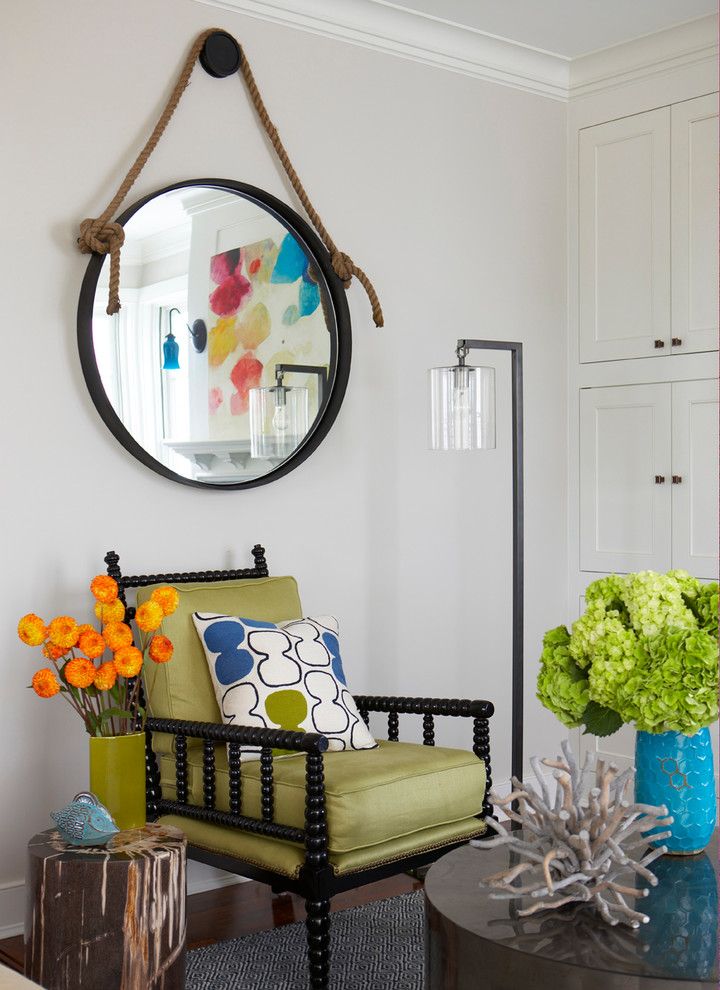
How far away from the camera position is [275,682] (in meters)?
2.80

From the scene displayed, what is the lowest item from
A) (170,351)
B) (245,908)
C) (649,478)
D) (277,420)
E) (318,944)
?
(245,908)

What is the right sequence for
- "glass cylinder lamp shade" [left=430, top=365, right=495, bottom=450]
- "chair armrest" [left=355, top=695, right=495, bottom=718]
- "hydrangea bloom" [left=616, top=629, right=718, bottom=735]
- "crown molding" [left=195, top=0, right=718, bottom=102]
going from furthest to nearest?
"crown molding" [left=195, top=0, right=718, bottom=102] → "glass cylinder lamp shade" [left=430, top=365, right=495, bottom=450] → "chair armrest" [left=355, top=695, right=495, bottom=718] → "hydrangea bloom" [left=616, top=629, right=718, bottom=735]

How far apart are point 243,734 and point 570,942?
39.2 inches

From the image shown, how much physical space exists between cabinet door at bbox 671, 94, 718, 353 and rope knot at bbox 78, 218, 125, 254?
6.13 ft

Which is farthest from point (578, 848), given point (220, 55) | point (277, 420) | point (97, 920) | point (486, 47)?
point (486, 47)

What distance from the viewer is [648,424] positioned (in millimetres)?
3850

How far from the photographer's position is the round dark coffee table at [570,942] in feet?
5.53

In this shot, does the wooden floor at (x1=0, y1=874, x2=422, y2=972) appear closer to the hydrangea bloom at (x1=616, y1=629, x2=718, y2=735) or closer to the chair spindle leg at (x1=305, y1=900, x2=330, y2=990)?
the chair spindle leg at (x1=305, y1=900, x2=330, y2=990)

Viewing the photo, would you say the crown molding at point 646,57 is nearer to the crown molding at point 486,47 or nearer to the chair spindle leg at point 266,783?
the crown molding at point 486,47

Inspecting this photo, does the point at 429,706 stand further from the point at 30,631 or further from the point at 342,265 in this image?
the point at 342,265

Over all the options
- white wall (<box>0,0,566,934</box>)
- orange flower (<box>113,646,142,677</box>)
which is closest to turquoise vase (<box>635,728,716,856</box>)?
orange flower (<box>113,646,142,677</box>)

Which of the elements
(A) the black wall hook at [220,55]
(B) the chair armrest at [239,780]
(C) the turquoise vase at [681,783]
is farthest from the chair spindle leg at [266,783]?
(A) the black wall hook at [220,55]

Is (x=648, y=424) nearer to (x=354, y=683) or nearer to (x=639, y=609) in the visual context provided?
(x=354, y=683)

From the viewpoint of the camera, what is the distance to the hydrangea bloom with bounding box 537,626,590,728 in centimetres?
210
